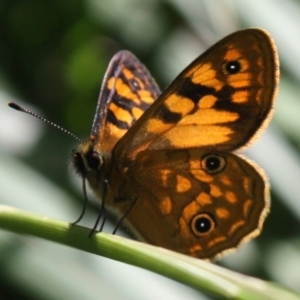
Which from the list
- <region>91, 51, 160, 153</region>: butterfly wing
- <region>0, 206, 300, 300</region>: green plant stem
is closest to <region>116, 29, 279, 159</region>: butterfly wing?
<region>91, 51, 160, 153</region>: butterfly wing

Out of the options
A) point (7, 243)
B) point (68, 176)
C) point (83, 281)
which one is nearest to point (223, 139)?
point (83, 281)

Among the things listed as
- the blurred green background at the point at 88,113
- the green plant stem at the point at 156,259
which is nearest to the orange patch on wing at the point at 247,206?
the blurred green background at the point at 88,113

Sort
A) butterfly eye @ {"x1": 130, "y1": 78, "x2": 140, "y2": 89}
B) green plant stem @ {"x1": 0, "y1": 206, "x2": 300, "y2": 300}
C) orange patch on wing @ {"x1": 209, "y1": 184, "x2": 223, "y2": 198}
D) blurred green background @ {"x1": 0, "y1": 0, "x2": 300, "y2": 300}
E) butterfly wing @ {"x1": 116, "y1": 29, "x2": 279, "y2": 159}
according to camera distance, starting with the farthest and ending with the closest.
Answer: butterfly eye @ {"x1": 130, "y1": 78, "x2": 140, "y2": 89}, blurred green background @ {"x1": 0, "y1": 0, "x2": 300, "y2": 300}, orange patch on wing @ {"x1": 209, "y1": 184, "x2": 223, "y2": 198}, butterfly wing @ {"x1": 116, "y1": 29, "x2": 279, "y2": 159}, green plant stem @ {"x1": 0, "y1": 206, "x2": 300, "y2": 300}

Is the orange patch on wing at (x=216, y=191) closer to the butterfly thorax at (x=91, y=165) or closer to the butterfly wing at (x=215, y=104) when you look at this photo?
the butterfly wing at (x=215, y=104)

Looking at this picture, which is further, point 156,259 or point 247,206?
point 247,206

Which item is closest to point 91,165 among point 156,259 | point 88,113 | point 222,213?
point 222,213

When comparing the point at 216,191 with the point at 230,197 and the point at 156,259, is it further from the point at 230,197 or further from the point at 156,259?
the point at 156,259

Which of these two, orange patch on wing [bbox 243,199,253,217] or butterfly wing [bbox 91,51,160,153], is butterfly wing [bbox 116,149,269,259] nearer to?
orange patch on wing [bbox 243,199,253,217]
